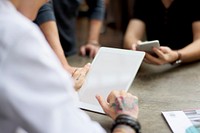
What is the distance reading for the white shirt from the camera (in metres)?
0.65

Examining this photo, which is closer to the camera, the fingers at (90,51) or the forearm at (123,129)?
the forearm at (123,129)

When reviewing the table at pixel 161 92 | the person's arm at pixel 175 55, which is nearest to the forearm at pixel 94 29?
the table at pixel 161 92

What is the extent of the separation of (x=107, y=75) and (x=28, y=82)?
0.60 m

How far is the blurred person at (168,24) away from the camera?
5.63ft

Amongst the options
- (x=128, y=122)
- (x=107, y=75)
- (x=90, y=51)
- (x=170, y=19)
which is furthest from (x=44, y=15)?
(x=128, y=122)

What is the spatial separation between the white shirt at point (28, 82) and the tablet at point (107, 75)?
44 cm

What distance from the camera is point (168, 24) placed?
1795 mm

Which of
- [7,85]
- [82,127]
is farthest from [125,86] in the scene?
[7,85]

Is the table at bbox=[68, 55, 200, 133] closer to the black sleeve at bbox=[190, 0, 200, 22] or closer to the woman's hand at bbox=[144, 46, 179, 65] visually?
the woman's hand at bbox=[144, 46, 179, 65]

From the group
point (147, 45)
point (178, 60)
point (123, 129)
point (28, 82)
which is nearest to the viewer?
point (28, 82)

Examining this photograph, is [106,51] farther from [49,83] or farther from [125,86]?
[49,83]

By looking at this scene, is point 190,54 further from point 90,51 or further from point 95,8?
point 95,8

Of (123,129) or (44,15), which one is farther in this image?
(44,15)

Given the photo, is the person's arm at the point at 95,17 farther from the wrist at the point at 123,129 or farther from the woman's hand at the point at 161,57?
the wrist at the point at 123,129
